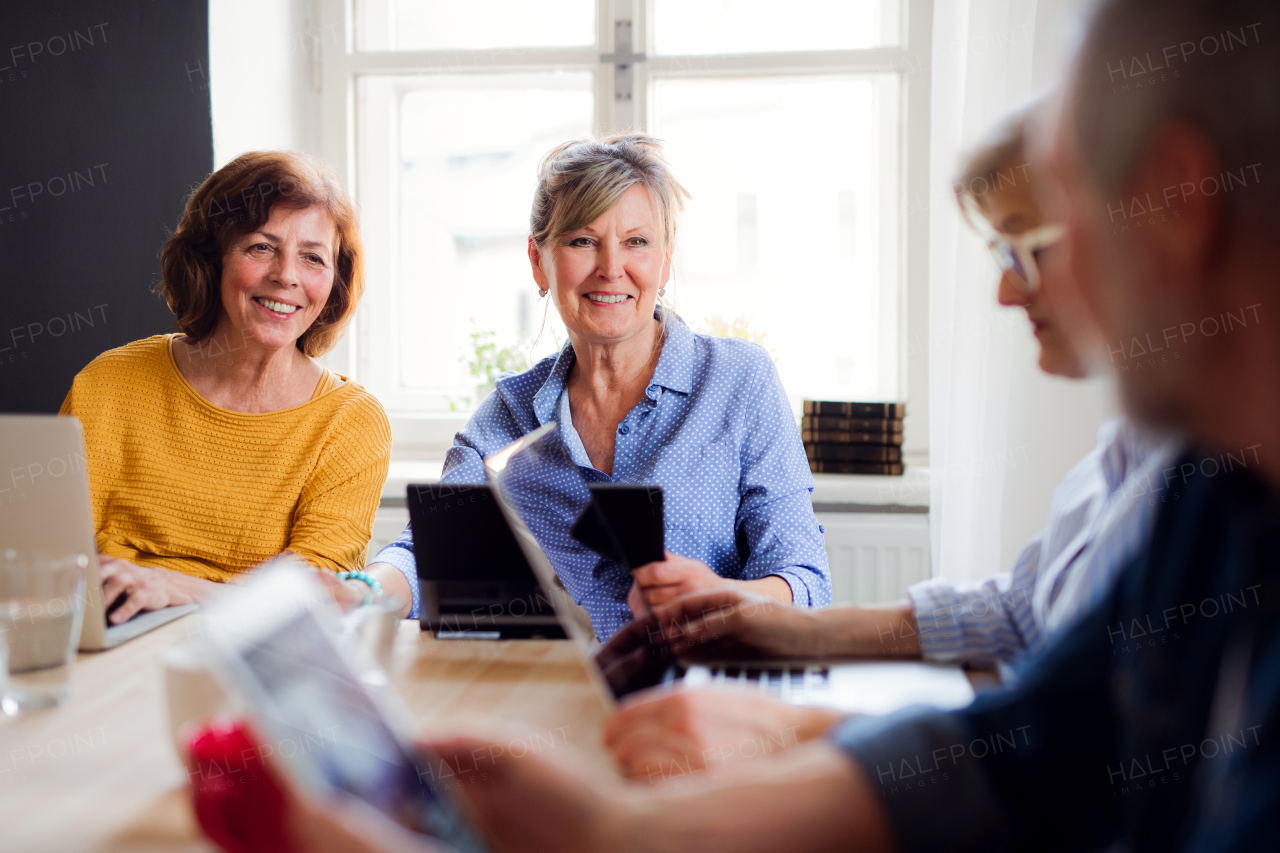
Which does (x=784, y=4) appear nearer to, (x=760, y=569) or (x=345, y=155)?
(x=345, y=155)

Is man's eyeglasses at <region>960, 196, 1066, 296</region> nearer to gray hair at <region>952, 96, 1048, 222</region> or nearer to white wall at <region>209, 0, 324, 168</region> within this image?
gray hair at <region>952, 96, 1048, 222</region>

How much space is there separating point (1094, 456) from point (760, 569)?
0.68 metres

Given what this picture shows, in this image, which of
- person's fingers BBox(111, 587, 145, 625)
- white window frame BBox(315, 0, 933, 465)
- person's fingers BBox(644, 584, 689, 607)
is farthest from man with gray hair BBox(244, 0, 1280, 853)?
white window frame BBox(315, 0, 933, 465)

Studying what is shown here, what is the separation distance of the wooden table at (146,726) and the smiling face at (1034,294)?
0.60 meters

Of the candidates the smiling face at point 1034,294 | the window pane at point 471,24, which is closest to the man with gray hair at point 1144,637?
the smiling face at point 1034,294

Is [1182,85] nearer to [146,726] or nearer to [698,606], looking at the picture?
[698,606]

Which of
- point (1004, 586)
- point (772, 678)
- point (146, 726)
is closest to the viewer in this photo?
point (146, 726)

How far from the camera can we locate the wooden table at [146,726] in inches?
25.2

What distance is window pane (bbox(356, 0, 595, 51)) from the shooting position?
10.1 feet

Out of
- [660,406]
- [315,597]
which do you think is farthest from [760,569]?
[315,597]

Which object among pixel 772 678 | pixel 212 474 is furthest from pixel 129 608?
pixel 772 678

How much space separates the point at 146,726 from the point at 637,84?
2610 mm

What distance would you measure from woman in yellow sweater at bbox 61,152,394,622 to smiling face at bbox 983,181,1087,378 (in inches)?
47.3

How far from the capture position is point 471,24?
3.11 meters
